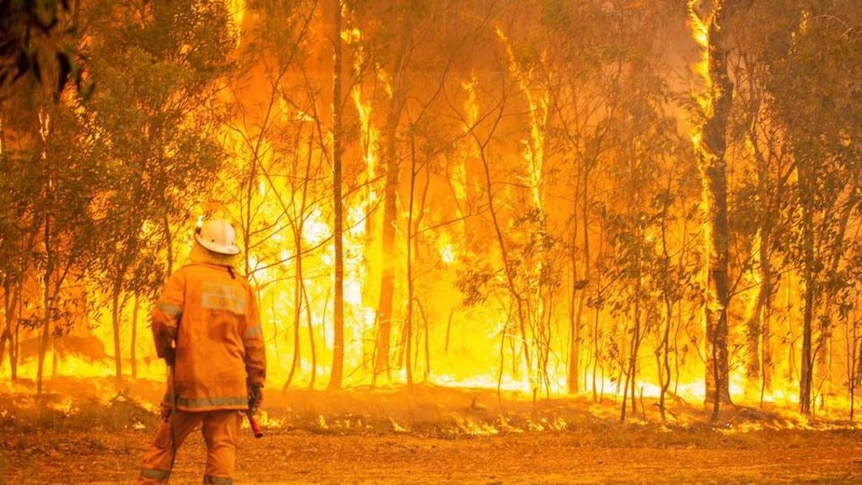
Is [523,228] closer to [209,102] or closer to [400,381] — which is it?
[400,381]

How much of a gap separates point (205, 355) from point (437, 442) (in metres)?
9.00

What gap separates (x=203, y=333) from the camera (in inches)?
290

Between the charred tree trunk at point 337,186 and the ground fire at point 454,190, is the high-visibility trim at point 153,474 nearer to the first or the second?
the ground fire at point 454,190

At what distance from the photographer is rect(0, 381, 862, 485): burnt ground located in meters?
11.7

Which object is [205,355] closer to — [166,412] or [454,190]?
[166,412]

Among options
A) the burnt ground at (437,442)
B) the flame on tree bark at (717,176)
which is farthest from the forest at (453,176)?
the burnt ground at (437,442)

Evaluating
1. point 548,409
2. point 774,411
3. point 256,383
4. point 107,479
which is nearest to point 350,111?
point 548,409

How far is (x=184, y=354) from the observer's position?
289 inches

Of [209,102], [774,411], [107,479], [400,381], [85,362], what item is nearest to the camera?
[107,479]

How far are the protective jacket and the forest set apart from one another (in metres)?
8.09

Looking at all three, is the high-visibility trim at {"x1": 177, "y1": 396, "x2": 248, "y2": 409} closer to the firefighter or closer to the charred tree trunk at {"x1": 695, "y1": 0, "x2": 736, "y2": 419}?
the firefighter

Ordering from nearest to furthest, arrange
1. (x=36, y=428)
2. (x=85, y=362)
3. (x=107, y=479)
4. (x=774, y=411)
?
(x=107, y=479) < (x=36, y=428) < (x=774, y=411) < (x=85, y=362)

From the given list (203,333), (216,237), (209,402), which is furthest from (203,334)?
(216,237)

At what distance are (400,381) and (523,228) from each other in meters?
4.88
